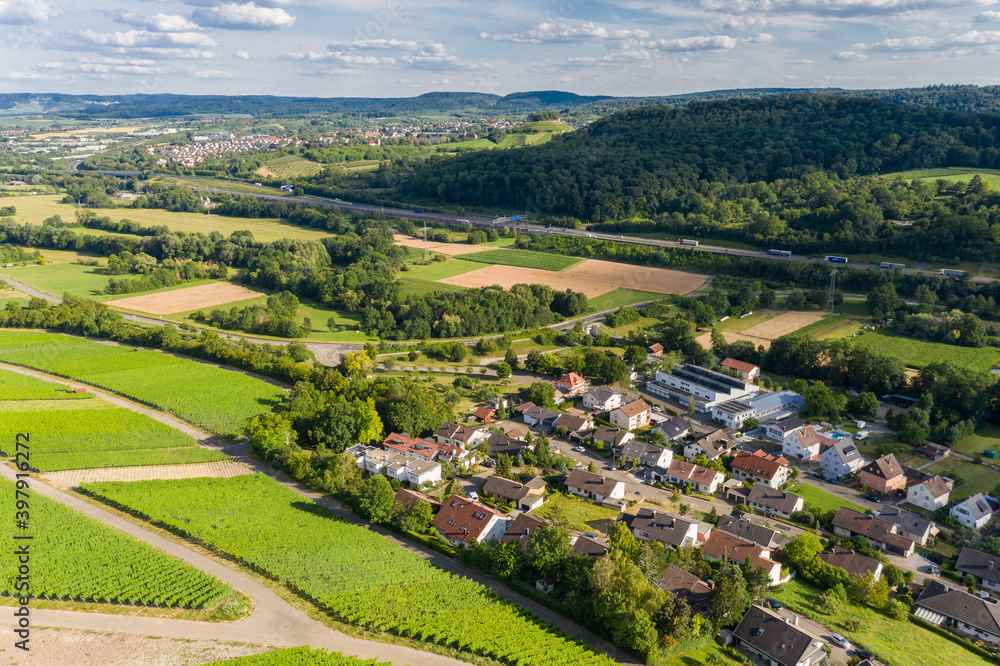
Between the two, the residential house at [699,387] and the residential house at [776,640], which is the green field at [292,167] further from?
the residential house at [776,640]

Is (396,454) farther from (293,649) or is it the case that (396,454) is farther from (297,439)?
(293,649)

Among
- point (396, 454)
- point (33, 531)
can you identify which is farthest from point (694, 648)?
point (33, 531)

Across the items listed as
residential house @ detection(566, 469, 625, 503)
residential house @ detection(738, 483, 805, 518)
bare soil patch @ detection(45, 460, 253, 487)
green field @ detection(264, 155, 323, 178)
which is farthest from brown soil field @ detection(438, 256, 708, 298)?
green field @ detection(264, 155, 323, 178)

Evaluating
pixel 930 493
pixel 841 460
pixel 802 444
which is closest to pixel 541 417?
pixel 802 444

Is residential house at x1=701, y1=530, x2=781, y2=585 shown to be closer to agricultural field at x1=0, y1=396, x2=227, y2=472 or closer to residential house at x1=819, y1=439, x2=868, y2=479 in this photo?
residential house at x1=819, y1=439, x2=868, y2=479

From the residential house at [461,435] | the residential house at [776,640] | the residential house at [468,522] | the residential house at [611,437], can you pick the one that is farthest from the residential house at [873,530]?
the residential house at [461,435]

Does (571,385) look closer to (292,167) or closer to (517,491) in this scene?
(517,491)
